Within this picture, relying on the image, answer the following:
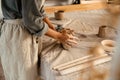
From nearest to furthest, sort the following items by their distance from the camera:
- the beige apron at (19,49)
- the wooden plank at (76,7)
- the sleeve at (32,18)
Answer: the sleeve at (32,18) < the beige apron at (19,49) < the wooden plank at (76,7)

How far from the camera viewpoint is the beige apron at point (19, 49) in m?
1.01

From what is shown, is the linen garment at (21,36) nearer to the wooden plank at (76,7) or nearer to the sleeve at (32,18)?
the sleeve at (32,18)

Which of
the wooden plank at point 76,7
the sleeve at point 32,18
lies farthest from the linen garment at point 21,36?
the wooden plank at point 76,7

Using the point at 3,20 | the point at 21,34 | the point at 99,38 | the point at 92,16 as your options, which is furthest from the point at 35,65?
the point at 92,16

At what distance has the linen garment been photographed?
93cm

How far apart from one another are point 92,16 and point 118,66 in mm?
1213

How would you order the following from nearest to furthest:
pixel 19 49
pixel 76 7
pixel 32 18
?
1. pixel 32 18
2. pixel 19 49
3. pixel 76 7

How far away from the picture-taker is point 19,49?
1.03m

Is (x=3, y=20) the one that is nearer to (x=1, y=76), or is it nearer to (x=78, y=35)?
(x=78, y=35)

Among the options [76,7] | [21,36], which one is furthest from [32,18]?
[76,7]

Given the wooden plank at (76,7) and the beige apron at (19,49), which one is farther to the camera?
the wooden plank at (76,7)

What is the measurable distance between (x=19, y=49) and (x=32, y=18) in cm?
21

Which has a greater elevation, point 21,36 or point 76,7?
point 76,7

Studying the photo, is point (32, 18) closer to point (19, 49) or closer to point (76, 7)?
point (19, 49)
